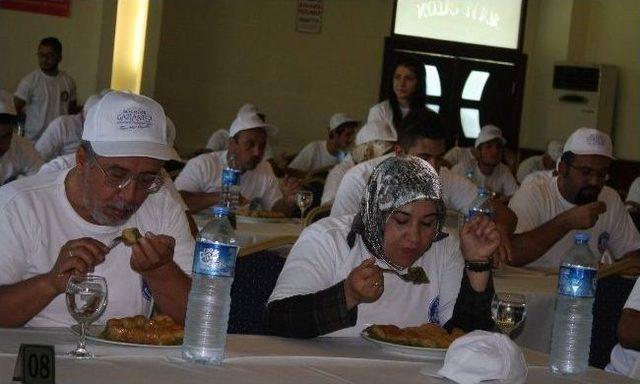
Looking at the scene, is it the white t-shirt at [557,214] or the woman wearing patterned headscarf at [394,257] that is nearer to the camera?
the woman wearing patterned headscarf at [394,257]

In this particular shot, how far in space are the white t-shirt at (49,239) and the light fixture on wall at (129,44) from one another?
939 centimetres

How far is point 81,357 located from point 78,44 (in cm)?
1030

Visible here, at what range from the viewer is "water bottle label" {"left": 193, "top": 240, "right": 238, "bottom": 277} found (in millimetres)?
2541

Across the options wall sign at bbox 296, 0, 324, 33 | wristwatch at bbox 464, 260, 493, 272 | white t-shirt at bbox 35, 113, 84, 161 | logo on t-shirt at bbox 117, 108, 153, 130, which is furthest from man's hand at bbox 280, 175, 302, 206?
wall sign at bbox 296, 0, 324, 33

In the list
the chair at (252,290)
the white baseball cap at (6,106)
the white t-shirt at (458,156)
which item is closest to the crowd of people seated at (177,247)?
the chair at (252,290)

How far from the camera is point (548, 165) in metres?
12.6

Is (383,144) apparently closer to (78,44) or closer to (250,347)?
(250,347)

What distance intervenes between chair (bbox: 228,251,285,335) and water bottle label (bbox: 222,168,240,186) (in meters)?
1.56

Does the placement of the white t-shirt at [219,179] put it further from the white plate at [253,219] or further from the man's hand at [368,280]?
the man's hand at [368,280]

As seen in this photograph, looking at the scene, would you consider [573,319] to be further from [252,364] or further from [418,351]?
[252,364]

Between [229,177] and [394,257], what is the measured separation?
10.8 ft

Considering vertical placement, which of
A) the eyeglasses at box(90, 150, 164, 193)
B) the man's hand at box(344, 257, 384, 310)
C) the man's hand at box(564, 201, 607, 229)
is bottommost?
the man's hand at box(344, 257, 384, 310)

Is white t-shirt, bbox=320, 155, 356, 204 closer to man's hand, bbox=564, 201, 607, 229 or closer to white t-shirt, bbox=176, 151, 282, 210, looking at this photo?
white t-shirt, bbox=176, 151, 282, 210

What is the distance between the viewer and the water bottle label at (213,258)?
8.34 feet
